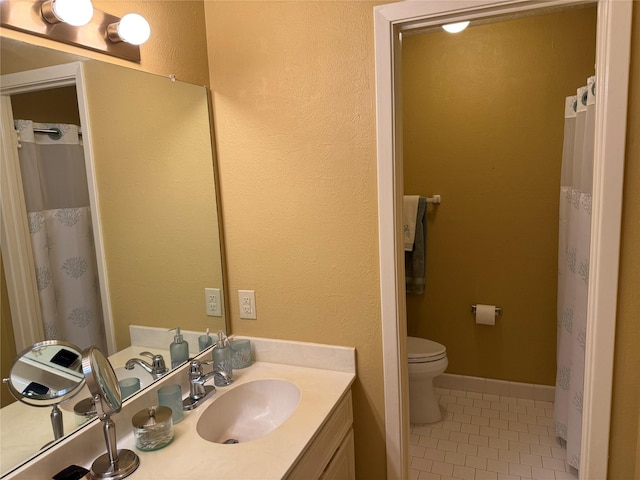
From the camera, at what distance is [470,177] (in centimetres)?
291

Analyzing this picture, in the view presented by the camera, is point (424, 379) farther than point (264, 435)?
Yes

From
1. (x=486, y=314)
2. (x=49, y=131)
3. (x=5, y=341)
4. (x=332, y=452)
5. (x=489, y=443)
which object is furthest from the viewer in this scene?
(x=486, y=314)

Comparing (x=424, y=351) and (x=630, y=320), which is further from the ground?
(x=630, y=320)

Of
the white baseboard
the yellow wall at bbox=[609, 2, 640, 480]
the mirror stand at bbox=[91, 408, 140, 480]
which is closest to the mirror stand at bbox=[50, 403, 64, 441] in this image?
the mirror stand at bbox=[91, 408, 140, 480]

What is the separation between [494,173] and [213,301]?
1966mm

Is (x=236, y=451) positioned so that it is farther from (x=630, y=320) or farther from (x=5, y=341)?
(x=630, y=320)

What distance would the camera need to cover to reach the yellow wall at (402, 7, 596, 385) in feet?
8.69

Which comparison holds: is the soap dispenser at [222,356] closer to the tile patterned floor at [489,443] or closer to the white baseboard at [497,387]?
the tile patterned floor at [489,443]

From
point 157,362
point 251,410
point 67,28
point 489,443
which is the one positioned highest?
point 67,28

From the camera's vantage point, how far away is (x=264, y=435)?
1435 millimetres

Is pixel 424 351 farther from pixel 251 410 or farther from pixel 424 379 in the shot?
pixel 251 410

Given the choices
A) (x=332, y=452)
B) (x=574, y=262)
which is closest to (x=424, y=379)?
(x=574, y=262)

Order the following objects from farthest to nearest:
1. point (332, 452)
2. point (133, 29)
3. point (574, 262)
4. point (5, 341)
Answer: point (574, 262)
point (332, 452)
point (133, 29)
point (5, 341)

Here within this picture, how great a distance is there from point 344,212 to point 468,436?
176cm
